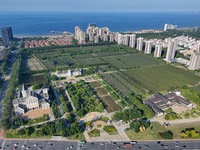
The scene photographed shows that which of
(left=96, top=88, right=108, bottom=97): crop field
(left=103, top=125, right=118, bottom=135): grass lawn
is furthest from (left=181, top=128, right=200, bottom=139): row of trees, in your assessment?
(left=96, top=88, right=108, bottom=97): crop field

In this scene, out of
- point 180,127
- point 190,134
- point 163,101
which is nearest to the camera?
point 190,134

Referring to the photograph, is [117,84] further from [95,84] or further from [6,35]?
[6,35]

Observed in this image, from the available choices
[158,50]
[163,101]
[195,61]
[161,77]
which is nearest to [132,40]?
[158,50]

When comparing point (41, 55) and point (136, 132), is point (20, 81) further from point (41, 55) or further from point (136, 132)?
point (136, 132)

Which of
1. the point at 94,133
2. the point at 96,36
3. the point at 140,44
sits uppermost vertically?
the point at 96,36

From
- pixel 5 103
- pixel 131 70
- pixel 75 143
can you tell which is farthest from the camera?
pixel 131 70

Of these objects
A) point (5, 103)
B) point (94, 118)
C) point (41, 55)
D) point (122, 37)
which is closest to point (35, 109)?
point (5, 103)
